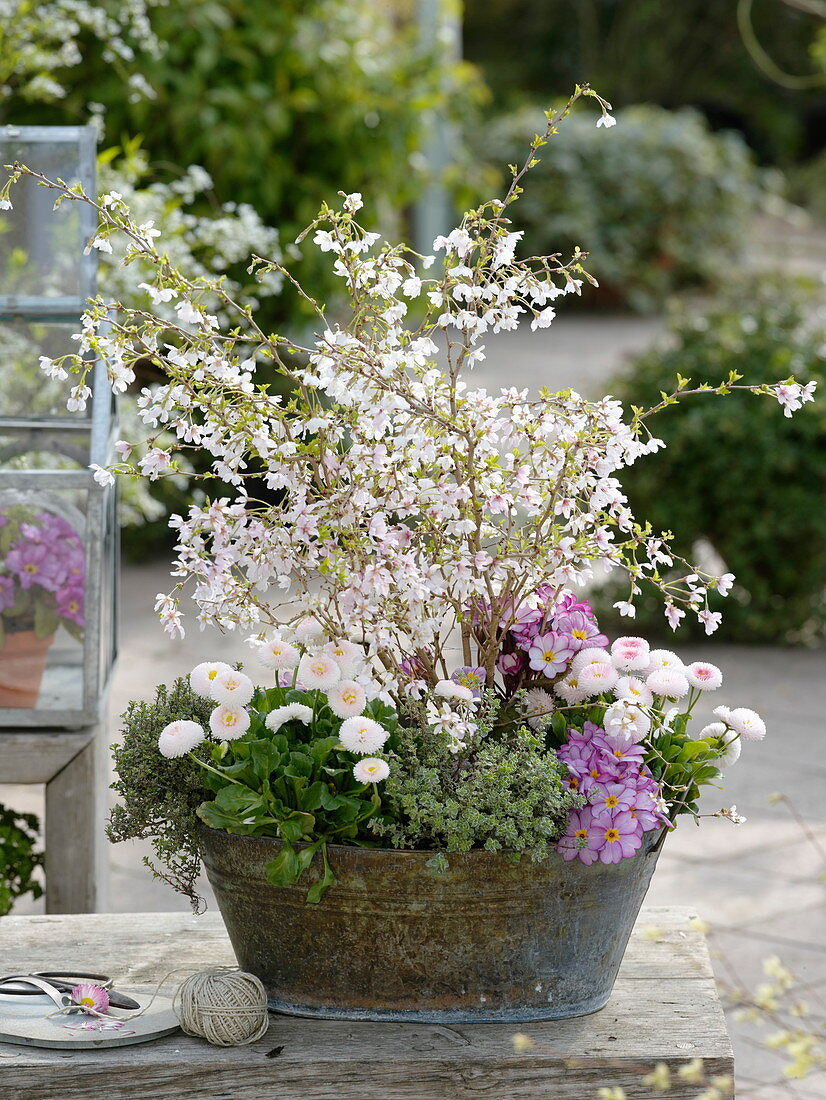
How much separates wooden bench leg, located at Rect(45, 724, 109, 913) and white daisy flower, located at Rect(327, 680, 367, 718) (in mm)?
895

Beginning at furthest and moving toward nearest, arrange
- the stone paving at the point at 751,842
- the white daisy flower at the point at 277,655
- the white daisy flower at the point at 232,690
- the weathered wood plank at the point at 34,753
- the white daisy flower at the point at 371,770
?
the stone paving at the point at 751,842 → the weathered wood plank at the point at 34,753 → the white daisy flower at the point at 277,655 → the white daisy flower at the point at 232,690 → the white daisy flower at the point at 371,770

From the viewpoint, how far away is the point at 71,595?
236 centimetres

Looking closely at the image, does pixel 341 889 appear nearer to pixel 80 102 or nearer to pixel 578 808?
pixel 578 808

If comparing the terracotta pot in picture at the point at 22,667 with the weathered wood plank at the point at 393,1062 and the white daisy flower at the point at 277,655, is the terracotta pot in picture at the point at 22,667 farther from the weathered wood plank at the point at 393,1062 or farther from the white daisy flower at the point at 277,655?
the weathered wood plank at the point at 393,1062

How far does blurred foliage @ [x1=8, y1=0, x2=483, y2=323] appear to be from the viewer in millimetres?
4668

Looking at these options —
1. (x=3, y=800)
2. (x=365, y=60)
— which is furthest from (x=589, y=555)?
(x=365, y=60)

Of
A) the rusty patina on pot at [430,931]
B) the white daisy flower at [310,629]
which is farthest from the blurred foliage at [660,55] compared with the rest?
the rusty patina on pot at [430,931]

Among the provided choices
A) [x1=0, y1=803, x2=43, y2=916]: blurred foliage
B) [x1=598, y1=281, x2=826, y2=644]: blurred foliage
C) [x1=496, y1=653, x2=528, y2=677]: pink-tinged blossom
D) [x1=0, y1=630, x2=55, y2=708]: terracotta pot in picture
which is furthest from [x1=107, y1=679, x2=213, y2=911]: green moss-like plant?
[x1=598, y1=281, x2=826, y2=644]: blurred foliage

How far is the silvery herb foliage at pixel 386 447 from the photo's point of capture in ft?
5.09

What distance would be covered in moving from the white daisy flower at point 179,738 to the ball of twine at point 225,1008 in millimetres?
261

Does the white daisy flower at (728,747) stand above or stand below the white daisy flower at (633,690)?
below

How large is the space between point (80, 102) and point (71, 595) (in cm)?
267

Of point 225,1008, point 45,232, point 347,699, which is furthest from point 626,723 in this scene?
point 45,232

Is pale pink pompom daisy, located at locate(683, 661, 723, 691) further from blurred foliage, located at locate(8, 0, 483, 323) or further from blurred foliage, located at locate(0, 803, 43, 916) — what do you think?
blurred foliage, located at locate(8, 0, 483, 323)
